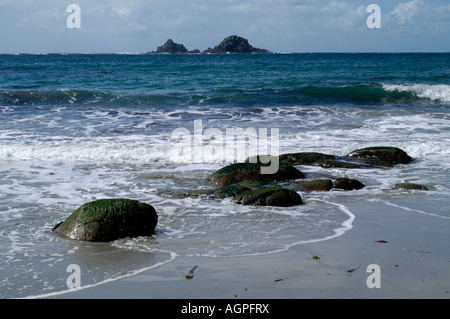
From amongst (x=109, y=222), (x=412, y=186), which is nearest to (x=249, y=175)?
(x=412, y=186)

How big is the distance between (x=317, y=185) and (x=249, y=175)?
1.22 meters

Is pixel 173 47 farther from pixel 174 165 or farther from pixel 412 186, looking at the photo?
pixel 412 186

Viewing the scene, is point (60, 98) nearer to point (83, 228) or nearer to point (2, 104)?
point (2, 104)

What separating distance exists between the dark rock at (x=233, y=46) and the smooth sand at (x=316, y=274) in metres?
104

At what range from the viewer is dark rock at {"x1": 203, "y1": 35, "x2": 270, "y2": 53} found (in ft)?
347

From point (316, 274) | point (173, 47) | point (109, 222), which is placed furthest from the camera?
point (173, 47)

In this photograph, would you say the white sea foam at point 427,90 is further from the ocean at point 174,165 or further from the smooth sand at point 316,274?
the smooth sand at point 316,274

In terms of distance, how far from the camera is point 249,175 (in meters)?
8.40

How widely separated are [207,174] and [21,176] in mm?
3405

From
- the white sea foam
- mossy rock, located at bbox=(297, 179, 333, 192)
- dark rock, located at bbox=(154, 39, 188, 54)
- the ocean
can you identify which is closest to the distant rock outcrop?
dark rock, located at bbox=(154, 39, 188, 54)

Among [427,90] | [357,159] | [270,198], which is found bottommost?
[270,198]

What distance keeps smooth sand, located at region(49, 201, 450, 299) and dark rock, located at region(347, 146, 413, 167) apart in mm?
4333

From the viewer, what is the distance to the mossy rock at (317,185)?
7.79 m

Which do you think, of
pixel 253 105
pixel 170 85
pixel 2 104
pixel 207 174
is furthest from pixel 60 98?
pixel 207 174
